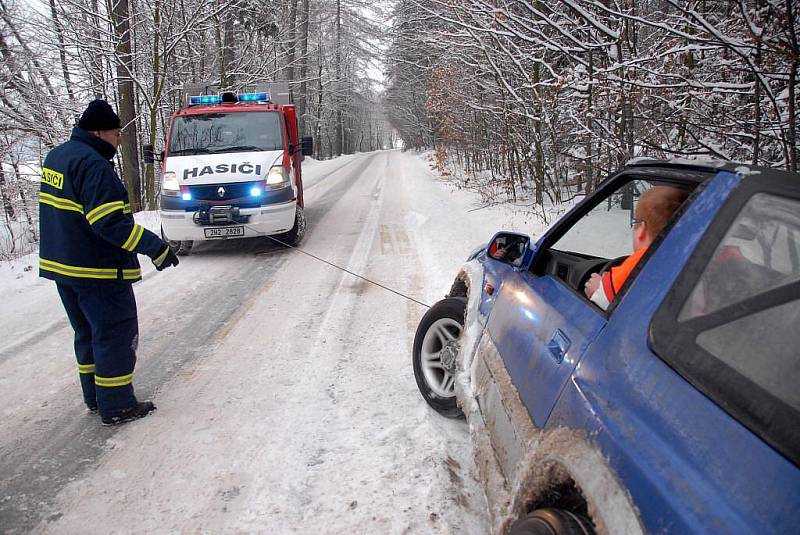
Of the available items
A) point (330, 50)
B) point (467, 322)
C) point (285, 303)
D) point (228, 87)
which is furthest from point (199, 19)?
point (330, 50)

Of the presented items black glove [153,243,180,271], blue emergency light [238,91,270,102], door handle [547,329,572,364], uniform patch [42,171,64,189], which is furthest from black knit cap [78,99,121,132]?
blue emergency light [238,91,270,102]

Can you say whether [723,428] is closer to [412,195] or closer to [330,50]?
[412,195]

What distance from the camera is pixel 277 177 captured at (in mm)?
8055

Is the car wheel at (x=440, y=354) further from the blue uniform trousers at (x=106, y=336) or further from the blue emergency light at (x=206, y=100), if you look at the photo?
the blue emergency light at (x=206, y=100)

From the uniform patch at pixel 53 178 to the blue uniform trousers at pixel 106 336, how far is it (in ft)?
2.03

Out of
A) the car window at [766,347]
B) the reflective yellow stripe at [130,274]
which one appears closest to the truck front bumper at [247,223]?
the reflective yellow stripe at [130,274]

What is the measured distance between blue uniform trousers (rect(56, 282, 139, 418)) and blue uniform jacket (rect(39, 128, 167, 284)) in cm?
11

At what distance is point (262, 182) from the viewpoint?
25.8 ft

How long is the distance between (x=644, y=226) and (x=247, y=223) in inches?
259

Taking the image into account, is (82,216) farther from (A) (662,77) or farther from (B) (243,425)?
(A) (662,77)

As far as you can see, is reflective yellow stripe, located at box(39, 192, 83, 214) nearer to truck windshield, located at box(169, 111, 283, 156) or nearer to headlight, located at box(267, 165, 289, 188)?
headlight, located at box(267, 165, 289, 188)

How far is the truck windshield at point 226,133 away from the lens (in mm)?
8336

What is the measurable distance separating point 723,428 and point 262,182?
7461mm

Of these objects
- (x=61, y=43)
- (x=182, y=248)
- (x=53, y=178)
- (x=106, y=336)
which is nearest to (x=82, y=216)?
(x=53, y=178)
